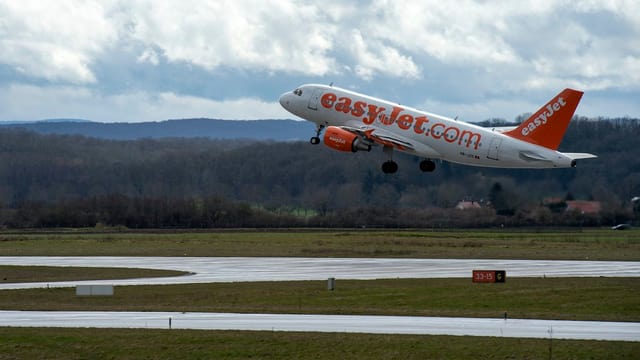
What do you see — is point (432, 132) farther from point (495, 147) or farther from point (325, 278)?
point (325, 278)

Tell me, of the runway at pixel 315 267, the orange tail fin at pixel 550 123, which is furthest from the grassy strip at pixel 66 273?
the orange tail fin at pixel 550 123

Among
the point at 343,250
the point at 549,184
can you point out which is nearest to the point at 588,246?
the point at 549,184

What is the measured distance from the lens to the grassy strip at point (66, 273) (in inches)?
2783

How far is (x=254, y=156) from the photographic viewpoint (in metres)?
185

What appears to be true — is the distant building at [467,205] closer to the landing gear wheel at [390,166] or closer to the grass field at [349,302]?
the grass field at [349,302]

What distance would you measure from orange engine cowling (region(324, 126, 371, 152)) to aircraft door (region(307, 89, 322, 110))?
333cm

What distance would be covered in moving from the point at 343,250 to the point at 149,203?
198ft

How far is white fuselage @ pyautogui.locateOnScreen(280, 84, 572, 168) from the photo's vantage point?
2547 inches

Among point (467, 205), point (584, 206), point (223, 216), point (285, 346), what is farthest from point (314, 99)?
point (223, 216)

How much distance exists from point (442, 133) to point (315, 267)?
1510 cm

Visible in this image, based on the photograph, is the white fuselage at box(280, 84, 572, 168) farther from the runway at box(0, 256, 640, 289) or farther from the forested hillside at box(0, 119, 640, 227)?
the forested hillside at box(0, 119, 640, 227)

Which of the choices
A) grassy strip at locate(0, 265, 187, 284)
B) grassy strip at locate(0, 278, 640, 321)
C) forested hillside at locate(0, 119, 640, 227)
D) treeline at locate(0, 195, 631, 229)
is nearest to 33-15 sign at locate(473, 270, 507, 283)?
grassy strip at locate(0, 278, 640, 321)

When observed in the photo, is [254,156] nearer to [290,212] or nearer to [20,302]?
[290,212]

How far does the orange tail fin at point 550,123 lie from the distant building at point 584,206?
146ft
